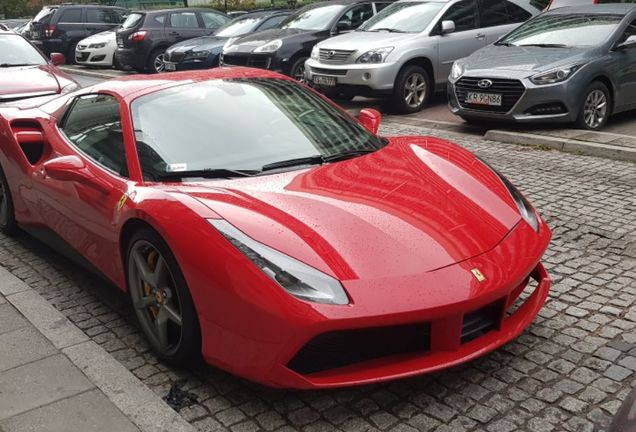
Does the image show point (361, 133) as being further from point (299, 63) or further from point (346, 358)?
point (299, 63)

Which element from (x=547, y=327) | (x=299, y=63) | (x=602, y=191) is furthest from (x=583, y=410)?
(x=299, y=63)

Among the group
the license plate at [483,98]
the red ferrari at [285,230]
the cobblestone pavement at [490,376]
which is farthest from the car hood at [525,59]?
the red ferrari at [285,230]

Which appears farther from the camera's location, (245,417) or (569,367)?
(569,367)

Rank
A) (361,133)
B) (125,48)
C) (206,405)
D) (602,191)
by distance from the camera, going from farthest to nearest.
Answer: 1. (125,48)
2. (602,191)
3. (361,133)
4. (206,405)

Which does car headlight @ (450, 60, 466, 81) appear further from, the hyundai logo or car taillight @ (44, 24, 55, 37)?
car taillight @ (44, 24, 55, 37)

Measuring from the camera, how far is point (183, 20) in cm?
1794

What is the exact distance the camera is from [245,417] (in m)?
3.03

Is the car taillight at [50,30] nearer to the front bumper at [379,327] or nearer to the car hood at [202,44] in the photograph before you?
the car hood at [202,44]

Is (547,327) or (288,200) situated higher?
(288,200)

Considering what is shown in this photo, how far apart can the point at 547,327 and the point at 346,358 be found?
1.28m

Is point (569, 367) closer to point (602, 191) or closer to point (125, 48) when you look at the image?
point (602, 191)

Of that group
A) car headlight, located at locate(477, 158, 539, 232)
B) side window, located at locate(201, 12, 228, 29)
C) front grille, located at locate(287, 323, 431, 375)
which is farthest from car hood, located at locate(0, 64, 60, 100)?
side window, located at locate(201, 12, 228, 29)

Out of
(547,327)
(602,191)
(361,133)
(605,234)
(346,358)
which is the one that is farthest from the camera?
(602,191)

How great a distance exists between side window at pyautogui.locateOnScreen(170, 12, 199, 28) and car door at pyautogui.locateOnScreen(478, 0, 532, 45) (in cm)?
871
